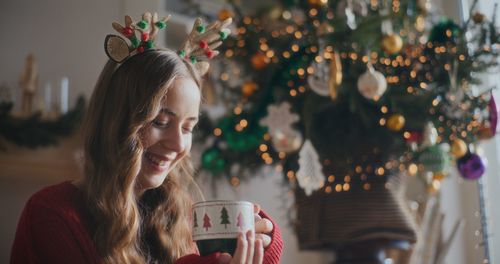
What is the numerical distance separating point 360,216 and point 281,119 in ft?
1.02

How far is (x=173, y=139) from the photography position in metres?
1.00

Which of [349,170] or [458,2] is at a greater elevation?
[458,2]

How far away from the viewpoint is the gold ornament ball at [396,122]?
1.50 meters

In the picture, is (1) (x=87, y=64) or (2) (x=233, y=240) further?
(1) (x=87, y=64)

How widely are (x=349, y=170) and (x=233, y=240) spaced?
2.68 feet

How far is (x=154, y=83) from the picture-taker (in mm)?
1008

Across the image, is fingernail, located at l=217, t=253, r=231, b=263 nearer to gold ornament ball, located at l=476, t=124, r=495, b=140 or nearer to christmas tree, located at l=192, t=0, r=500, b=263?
christmas tree, located at l=192, t=0, r=500, b=263

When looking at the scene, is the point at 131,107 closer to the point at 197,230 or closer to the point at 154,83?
the point at 154,83

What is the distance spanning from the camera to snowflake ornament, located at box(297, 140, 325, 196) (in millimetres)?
1530

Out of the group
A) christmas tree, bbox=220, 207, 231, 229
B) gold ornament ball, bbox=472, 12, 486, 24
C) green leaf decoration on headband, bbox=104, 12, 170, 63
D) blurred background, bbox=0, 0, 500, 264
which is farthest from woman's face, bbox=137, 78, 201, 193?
gold ornament ball, bbox=472, 12, 486, 24

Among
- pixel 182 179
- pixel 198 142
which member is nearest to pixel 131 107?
pixel 182 179

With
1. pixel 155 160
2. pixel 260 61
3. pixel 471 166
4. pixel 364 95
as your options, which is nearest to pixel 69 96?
pixel 260 61

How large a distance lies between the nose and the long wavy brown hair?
34 millimetres

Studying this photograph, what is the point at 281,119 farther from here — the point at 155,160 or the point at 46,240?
the point at 46,240
